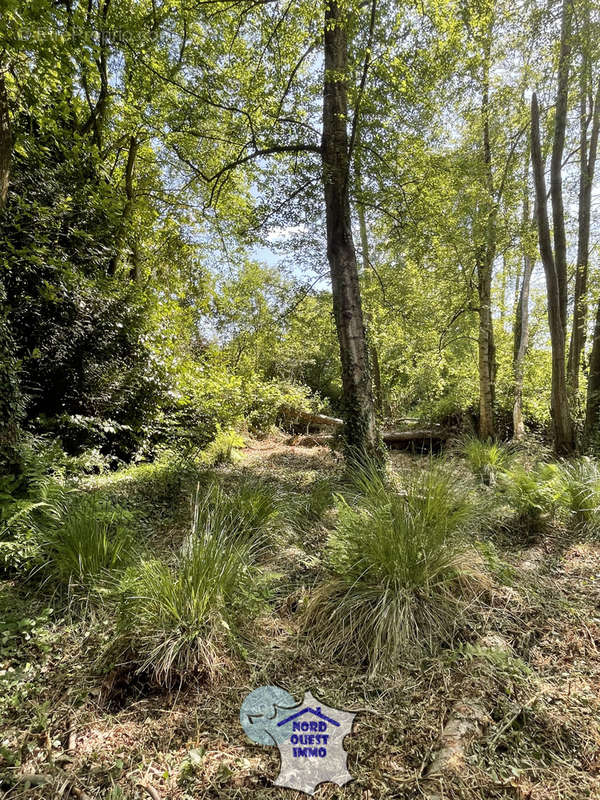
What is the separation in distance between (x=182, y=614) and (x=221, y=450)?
14.2 ft

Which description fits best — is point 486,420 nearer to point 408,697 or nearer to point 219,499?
point 219,499

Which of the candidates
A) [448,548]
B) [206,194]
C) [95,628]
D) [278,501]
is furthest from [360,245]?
[95,628]

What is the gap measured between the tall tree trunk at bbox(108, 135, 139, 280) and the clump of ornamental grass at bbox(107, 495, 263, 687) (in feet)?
14.9

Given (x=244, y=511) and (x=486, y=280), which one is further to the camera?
(x=486, y=280)

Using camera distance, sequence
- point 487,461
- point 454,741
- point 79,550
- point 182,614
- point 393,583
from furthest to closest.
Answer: point 487,461, point 79,550, point 393,583, point 182,614, point 454,741

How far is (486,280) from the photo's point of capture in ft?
20.2

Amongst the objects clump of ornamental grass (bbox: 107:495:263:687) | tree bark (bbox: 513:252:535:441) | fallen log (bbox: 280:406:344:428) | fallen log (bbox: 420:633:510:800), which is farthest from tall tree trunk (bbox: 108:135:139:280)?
tree bark (bbox: 513:252:535:441)

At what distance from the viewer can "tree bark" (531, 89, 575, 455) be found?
4.48 metres

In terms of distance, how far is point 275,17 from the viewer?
3.69 metres

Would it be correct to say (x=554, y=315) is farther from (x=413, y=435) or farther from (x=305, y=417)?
(x=305, y=417)

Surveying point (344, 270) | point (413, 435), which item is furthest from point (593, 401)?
point (413, 435)

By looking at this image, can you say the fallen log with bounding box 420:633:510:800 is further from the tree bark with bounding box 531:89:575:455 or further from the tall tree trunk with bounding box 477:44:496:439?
the tall tree trunk with bounding box 477:44:496:439

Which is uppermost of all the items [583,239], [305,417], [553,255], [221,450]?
[583,239]

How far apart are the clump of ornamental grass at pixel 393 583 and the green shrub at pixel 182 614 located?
45 cm
